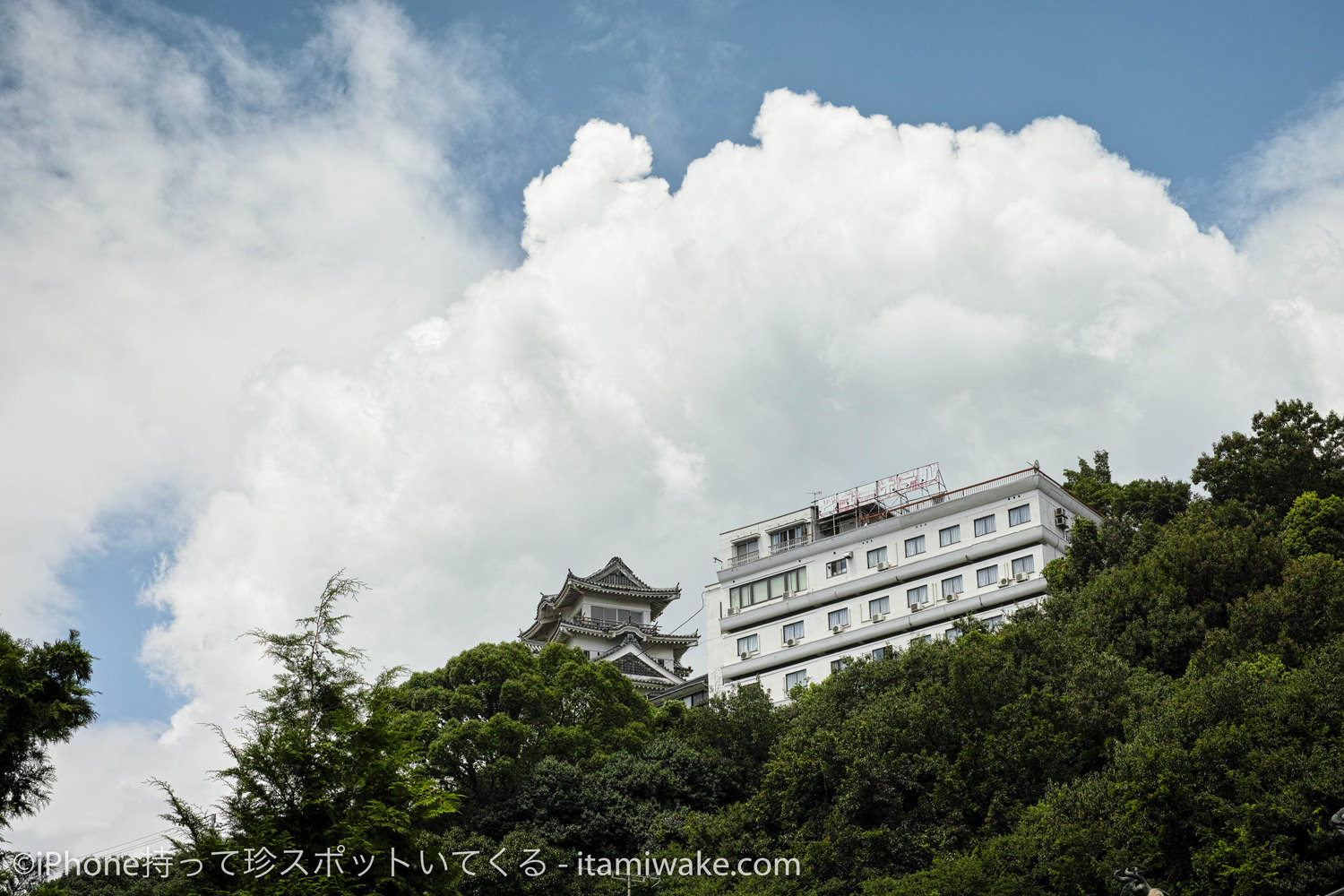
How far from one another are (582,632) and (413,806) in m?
41.0

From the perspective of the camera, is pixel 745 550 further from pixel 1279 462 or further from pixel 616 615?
pixel 1279 462

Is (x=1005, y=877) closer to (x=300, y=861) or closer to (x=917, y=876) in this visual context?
(x=917, y=876)

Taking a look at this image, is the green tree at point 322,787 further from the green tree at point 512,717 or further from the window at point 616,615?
the window at point 616,615

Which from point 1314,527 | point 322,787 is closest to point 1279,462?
point 1314,527

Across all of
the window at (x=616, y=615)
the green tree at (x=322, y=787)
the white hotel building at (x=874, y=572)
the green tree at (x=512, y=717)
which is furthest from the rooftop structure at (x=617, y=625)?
the green tree at (x=322, y=787)

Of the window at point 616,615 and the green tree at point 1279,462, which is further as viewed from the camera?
the window at point 616,615

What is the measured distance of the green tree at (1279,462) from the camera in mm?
44125

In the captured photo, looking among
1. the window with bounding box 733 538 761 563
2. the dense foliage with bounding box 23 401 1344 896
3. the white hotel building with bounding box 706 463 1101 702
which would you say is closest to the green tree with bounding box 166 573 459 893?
Answer: the dense foliage with bounding box 23 401 1344 896

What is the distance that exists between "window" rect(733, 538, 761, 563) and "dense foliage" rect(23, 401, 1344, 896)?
12.3 meters

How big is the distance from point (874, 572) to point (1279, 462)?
15.4 metres

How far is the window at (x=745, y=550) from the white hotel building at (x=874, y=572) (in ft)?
0.16

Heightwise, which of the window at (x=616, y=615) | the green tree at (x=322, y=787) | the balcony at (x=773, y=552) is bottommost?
the green tree at (x=322, y=787)

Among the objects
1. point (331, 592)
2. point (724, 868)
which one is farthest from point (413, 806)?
point (724, 868)

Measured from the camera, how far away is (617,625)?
67.6 meters
